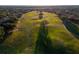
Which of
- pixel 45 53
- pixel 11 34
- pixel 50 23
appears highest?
pixel 50 23

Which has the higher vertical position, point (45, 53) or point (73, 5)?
point (73, 5)

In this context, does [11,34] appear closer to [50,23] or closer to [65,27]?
[50,23]

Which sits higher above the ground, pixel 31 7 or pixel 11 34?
pixel 31 7

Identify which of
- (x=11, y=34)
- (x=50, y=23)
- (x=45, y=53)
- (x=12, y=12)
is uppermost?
(x=12, y=12)

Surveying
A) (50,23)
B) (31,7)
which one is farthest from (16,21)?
(50,23)
